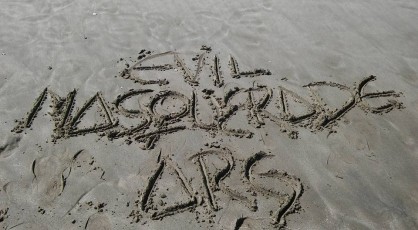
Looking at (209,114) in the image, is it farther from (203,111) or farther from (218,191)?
(218,191)

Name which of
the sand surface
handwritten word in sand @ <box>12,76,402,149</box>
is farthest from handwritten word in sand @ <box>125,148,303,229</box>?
handwritten word in sand @ <box>12,76,402,149</box>

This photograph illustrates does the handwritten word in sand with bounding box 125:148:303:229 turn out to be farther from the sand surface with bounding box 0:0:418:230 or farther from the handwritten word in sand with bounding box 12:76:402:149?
the handwritten word in sand with bounding box 12:76:402:149

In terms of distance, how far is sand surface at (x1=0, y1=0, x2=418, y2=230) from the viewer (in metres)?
3.34

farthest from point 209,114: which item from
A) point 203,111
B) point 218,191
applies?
point 218,191

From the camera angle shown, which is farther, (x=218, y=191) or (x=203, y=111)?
(x=203, y=111)

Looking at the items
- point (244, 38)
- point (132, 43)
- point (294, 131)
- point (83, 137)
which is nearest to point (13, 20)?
point (132, 43)

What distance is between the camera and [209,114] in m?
4.18

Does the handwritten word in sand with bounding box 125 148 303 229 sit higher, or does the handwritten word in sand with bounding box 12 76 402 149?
the handwritten word in sand with bounding box 12 76 402 149

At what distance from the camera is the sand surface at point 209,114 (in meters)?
3.34

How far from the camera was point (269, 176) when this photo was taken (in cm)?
360

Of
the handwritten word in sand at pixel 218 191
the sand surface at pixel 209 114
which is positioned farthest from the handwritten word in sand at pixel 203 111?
the handwritten word in sand at pixel 218 191

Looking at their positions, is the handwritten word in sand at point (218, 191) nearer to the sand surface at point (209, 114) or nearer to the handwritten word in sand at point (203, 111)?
the sand surface at point (209, 114)

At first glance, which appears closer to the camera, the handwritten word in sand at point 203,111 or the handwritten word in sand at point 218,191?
the handwritten word in sand at point 218,191

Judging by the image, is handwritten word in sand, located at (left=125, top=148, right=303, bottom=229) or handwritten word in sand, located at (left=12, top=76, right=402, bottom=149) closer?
handwritten word in sand, located at (left=125, top=148, right=303, bottom=229)
